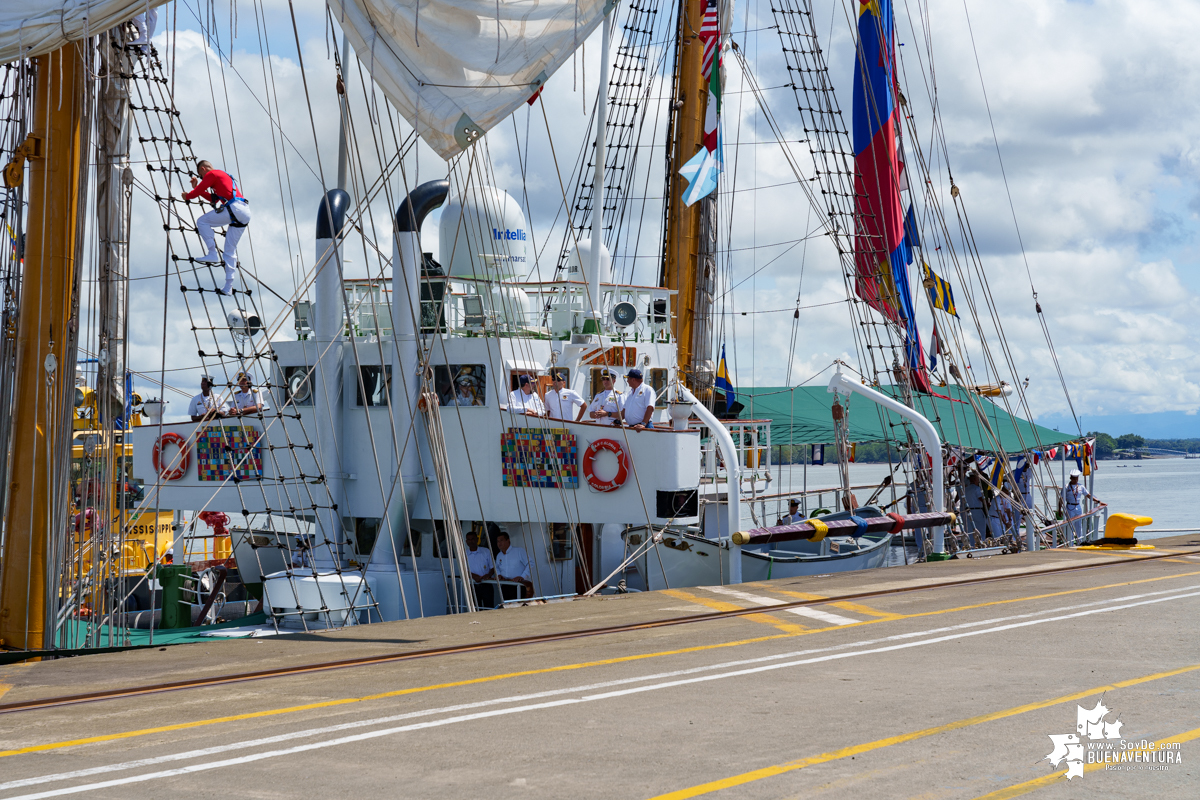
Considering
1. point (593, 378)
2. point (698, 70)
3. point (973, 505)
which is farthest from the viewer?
point (698, 70)

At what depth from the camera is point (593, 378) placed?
18.1 metres

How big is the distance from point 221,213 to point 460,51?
3.38m

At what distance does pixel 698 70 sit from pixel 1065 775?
20.6 metres

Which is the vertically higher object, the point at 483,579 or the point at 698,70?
the point at 698,70

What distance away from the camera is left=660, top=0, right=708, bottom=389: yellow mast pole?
2309 centimetres

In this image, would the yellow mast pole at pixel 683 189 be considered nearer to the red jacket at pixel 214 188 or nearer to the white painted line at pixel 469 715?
the red jacket at pixel 214 188

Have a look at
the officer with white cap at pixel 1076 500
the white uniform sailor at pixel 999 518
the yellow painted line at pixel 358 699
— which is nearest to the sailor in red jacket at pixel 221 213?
the yellow painted line at pixel 358 699

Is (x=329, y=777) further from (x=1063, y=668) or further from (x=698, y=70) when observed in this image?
(x=698, y=70)

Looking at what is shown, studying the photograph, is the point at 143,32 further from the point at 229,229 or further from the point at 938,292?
the point at 938,292

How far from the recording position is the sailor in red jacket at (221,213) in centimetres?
1256

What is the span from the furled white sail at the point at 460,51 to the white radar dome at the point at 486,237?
5.94 metres

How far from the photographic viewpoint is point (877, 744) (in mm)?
5492

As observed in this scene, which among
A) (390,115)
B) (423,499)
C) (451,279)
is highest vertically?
(390,115)

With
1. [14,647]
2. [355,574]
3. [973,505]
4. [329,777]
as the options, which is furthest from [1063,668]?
[973,505]
